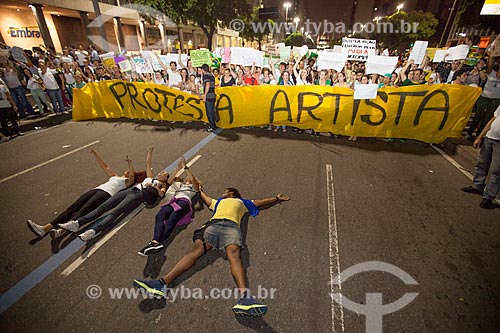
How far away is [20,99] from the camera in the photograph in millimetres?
9164

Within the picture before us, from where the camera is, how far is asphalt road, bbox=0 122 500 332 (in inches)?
93.6

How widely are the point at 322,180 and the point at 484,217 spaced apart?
2714mm

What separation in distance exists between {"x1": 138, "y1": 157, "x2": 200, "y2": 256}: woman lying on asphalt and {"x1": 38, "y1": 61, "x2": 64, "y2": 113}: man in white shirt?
31.2ft

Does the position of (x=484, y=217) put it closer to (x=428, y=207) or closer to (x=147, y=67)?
(x=428, y=207)

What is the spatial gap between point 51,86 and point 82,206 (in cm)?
904

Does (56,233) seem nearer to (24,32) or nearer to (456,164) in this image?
(456,164)

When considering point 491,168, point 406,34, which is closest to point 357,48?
point 491,168

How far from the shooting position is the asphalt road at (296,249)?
238cm

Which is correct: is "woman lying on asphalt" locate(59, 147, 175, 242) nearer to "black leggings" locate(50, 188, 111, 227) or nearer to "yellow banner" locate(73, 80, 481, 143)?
"black leggings" locate(50, 188, 111, 227)

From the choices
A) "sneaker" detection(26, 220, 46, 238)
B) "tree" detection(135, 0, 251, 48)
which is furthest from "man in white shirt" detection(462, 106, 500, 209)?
"tree" detection(135, 0, 251, 48)

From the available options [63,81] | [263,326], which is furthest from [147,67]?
[263,326]

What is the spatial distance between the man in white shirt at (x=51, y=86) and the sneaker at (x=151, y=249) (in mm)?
10239

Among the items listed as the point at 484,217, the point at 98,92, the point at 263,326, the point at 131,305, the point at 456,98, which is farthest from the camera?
the point at 98,92

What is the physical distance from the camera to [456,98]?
19.8 feet
